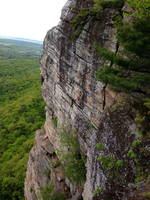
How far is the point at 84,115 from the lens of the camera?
14.3 m

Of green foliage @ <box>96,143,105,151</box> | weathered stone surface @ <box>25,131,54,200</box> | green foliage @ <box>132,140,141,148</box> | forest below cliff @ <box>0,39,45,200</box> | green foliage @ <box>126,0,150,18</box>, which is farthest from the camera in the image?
forest below cliff @ <box>0,39,45,200</box>

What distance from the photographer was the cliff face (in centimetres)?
898

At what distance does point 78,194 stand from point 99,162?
7337 millimetres

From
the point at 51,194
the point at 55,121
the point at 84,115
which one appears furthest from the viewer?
the point at 55,121

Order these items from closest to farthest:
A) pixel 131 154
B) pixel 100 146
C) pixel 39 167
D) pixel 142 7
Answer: pixel 131 154 → pixel 142 7 → pixel 100 146 → pixel 39 167

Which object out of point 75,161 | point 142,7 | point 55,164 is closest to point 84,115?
point 75,161

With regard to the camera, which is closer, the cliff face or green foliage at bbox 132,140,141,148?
green foliage at bbox 132,140,141,148

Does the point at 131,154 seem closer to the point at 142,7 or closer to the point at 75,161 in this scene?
the point at 142,7

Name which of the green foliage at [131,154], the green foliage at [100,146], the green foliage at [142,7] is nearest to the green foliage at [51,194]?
the green foliage at [100,146]

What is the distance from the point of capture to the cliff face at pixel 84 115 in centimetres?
898

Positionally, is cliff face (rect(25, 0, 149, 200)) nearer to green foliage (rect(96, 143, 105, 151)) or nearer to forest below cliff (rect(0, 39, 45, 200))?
green foliage (rect(96, 143, 105, 151))

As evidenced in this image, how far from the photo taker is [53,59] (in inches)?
734

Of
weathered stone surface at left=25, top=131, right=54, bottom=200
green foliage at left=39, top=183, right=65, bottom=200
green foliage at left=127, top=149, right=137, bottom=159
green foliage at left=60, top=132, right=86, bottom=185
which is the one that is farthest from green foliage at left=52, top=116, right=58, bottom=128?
→ green foliage at left=127, top=149, right=137, bottom=159

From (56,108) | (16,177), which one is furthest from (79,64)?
(16,177)
